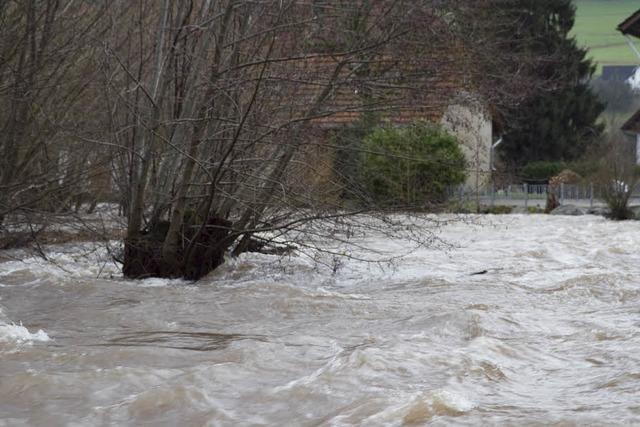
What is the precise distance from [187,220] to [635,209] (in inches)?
759

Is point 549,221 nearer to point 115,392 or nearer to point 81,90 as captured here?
point 81,90

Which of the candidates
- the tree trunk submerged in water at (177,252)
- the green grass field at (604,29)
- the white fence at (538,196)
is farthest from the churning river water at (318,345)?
the green grass field at (604,29)

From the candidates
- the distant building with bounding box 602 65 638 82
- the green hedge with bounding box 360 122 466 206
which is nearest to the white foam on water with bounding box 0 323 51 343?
the green hedge with bounding box 360 122 466 206

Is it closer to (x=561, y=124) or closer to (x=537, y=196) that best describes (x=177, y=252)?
(x=537, y=196)

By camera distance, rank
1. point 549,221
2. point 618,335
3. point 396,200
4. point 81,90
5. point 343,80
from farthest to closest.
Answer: point 549,221
point 81,90
point 396,200
point 343,80
point 618,335

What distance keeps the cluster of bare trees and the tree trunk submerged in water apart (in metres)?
0.02

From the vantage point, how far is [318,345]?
A: 8539mm

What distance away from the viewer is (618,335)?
886 cm

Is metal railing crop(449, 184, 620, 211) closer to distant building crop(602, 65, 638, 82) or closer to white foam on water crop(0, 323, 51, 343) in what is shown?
white foam on water crop(0, 323, 51, 343)

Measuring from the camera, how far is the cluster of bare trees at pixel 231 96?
1256 cm

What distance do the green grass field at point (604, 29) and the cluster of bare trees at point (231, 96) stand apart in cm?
7415

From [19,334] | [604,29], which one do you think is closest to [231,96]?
[19,334]

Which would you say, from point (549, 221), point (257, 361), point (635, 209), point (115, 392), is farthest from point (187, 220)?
point (635, 209)

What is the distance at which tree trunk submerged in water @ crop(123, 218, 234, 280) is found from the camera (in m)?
13.3
